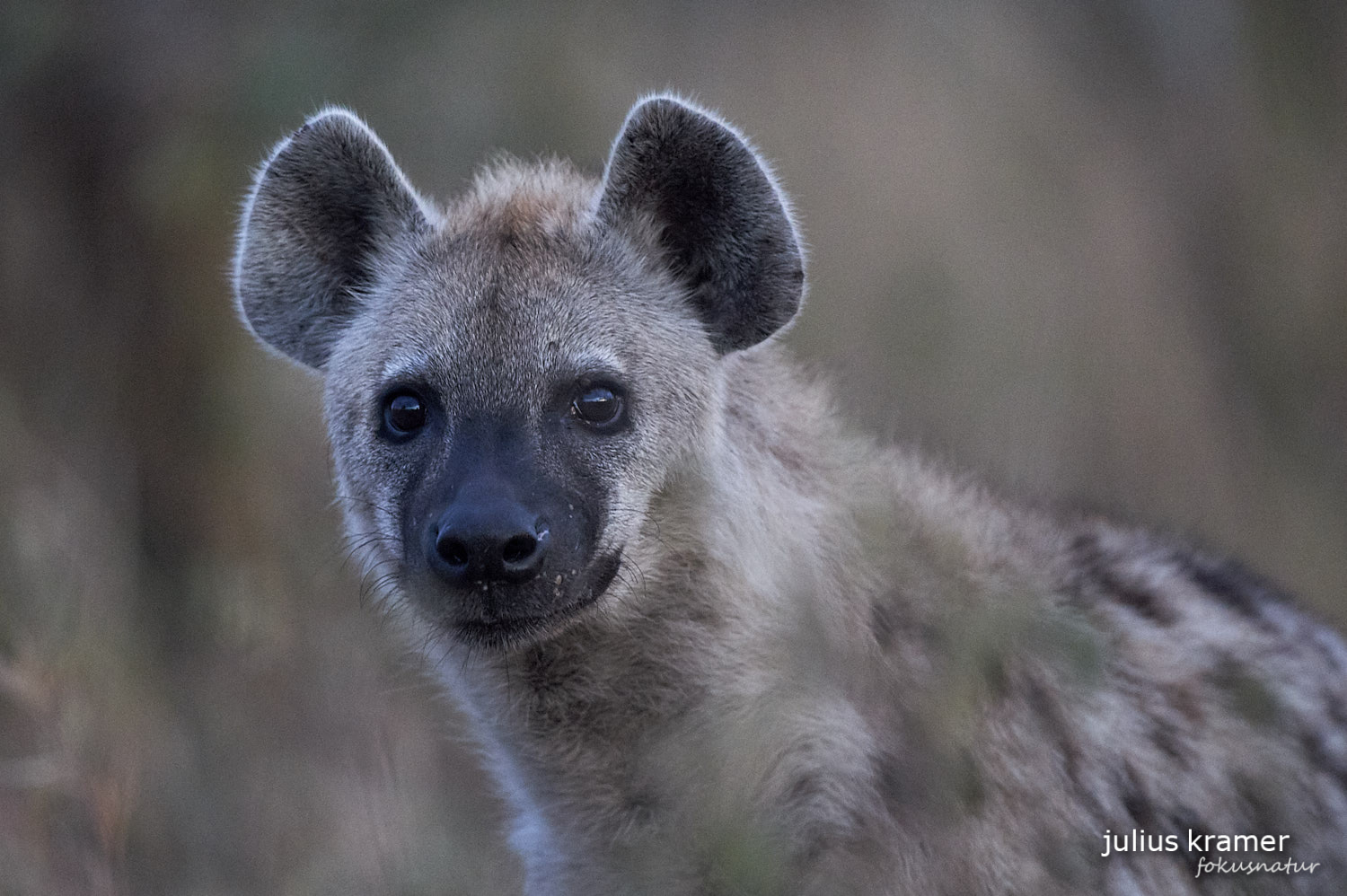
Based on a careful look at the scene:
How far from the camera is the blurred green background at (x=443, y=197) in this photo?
12.5 feet

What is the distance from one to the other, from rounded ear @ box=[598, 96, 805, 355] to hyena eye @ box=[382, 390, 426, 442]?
537 millimetres

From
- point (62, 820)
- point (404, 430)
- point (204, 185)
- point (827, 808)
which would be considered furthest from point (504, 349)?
point (204, 185)

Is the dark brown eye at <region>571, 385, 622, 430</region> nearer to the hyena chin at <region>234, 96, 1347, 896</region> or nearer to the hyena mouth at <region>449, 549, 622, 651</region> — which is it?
the hyena chin at <region>234, 96, 1347, 896</region>

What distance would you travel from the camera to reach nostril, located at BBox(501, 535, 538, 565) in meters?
2.65

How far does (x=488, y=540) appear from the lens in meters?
2.64

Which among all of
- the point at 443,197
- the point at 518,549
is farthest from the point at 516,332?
the point at 443,197

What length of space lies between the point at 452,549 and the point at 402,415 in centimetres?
46

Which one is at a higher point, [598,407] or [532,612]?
[598,407]

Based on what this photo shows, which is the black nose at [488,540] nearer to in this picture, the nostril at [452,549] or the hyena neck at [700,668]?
the nostril at [452,549]

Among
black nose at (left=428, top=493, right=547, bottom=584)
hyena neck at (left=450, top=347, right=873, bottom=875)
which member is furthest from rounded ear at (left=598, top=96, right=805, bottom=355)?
black nose at (left=428, top=493, right=547, bottom=584)

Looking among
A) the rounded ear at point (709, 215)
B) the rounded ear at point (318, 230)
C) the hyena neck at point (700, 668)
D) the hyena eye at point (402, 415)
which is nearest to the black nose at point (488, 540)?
the hyena neck at point (700, 668)

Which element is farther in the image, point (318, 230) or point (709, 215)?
point (318, 230)

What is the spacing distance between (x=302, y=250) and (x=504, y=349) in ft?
2.29

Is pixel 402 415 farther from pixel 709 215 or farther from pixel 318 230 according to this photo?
pixel 709 215
